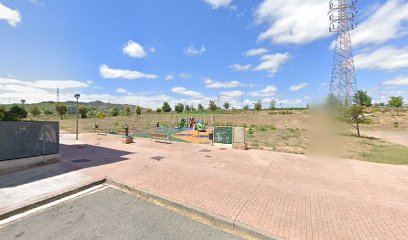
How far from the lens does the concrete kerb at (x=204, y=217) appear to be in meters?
4.28

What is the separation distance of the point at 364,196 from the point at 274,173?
3.14 meters

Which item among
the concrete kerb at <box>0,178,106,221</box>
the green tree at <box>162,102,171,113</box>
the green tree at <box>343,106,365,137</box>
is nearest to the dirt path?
the green tree at <box>343,106,365,137</box>

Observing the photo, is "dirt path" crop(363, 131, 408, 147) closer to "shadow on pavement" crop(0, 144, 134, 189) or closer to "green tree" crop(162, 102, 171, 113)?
"shadow on pavement" crop(0, 144, 134, 189)

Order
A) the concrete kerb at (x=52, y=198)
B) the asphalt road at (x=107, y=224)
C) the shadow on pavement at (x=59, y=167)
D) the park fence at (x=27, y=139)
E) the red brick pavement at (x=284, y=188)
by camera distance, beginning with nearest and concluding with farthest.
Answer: the asphalt road at (x=107, y=224), the red brick pavement at (x=284, y=188), the concrete kerb at (x=52, y=198), the shadow on pavement at (x=59, y=167), the park fence at (x=27, y=139)

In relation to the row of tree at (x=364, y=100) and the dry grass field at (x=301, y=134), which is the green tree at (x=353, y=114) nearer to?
the dry grass field at (x=301, y=134)

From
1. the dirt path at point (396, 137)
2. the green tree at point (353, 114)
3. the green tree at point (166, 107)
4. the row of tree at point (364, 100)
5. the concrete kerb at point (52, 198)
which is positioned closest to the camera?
the concrete kerb at point (52, 198)

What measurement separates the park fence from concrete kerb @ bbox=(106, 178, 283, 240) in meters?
6.08

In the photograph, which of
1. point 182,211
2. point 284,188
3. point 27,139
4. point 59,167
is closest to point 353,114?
point 284,188

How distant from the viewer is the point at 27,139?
8.85 m

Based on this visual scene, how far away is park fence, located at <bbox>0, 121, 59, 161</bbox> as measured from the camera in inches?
322

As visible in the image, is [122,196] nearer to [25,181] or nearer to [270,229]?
[25,181]

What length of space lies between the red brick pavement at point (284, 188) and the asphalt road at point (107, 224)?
769 mm

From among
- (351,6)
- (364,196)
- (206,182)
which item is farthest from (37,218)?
(351,6)

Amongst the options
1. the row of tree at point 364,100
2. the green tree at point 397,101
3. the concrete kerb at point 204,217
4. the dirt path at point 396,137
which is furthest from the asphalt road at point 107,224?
the green tree at point 397,101
